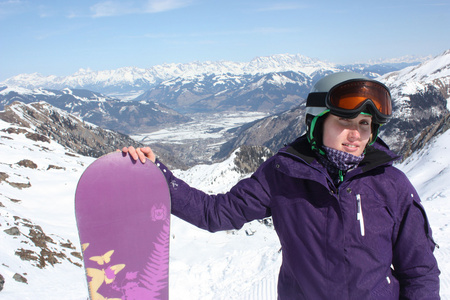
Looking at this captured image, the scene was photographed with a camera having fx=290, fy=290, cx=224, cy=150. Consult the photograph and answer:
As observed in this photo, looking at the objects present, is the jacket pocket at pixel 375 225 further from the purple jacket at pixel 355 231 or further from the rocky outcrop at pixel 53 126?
the rocky outcrop at pixel 53 126

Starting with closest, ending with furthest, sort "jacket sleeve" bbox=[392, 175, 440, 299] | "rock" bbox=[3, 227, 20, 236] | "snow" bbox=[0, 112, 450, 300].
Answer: "jacket sleeve" bbox=[392, 175, 440, 299] < "snow" bbox=[0, 112, 450, 300] < "rock" bbox=[3, 227, 20, 236]

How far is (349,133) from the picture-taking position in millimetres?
2928

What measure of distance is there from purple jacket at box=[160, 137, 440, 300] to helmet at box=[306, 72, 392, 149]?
281 mm

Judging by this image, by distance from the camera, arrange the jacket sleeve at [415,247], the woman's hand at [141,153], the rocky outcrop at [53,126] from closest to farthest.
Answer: the jacket sleeve at [415,247], the woman's hand at [141,153], the rocky outcrop at [53,126]

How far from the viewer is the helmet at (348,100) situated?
2.97m

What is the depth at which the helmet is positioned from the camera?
9.73ft

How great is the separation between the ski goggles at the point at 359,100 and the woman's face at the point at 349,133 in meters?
0.07

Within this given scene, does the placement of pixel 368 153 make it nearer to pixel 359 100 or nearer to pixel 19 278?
pixel 359 100

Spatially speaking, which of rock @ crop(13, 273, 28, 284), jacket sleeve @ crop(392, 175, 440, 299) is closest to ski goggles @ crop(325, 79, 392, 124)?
jacket sleeve @ crop(392, 175, 440, 299)

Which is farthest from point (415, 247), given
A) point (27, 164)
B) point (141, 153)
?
point (27, 164)

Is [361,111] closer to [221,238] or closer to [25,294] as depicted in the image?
[25,294]

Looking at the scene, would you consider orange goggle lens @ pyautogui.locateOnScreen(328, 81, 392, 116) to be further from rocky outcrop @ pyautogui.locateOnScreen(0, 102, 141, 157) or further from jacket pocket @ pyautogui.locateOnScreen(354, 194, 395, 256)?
rocky outcrop @ pyautogui.locateOnScreen(0, 102, 141, 157)

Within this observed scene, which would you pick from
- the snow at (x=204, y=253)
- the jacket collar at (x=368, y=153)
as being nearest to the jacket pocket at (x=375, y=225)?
the jacket collar at (x=368, y=153)

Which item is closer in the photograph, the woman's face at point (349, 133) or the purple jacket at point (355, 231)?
the purple jacket at point (355, 231)
